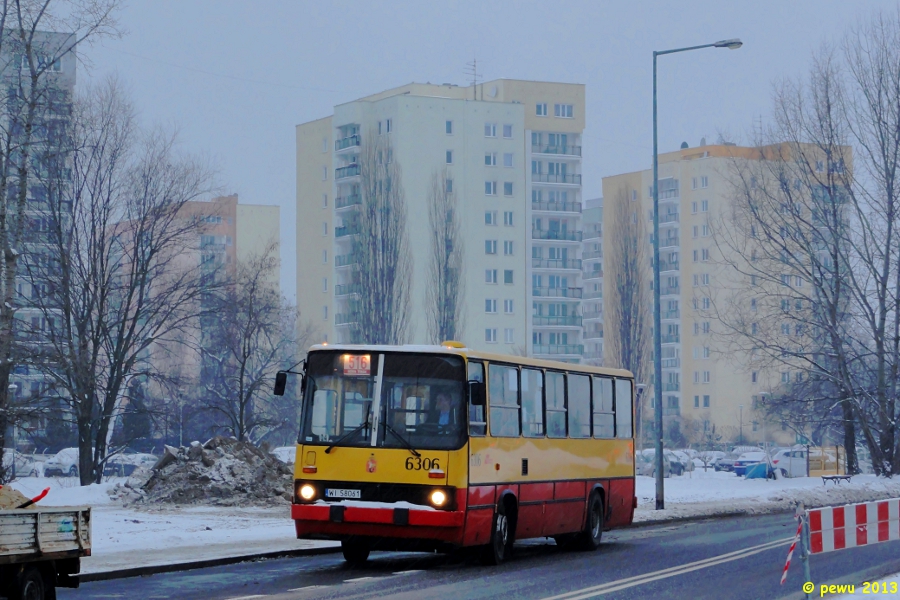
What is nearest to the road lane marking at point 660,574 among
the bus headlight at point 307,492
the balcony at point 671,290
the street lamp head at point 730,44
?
the bus headlight at point 307,492

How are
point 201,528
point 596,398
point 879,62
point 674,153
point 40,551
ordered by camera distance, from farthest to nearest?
point 674,153, point 879,62, point 201,528, point 596,398, point 40,551

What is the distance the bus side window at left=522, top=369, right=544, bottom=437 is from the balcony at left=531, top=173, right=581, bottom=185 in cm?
9386

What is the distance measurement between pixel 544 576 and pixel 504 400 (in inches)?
117

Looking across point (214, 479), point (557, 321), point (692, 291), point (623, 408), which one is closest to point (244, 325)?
point (214, 479)

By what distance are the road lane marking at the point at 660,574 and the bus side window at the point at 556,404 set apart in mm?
2925

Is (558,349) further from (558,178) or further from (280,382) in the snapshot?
(280,382)

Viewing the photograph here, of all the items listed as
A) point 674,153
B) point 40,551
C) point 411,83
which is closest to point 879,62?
point 40,551

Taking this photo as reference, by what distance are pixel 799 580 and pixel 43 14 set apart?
1954cm

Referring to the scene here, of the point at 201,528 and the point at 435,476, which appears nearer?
the point at 435,476

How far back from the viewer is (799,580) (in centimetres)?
1658

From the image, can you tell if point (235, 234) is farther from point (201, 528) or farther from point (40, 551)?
point (40, 551)

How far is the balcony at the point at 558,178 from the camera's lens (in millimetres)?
113938

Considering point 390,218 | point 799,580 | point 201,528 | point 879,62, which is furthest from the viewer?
point 390,218

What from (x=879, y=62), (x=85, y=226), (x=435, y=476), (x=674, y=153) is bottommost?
(x=435, y=476)
